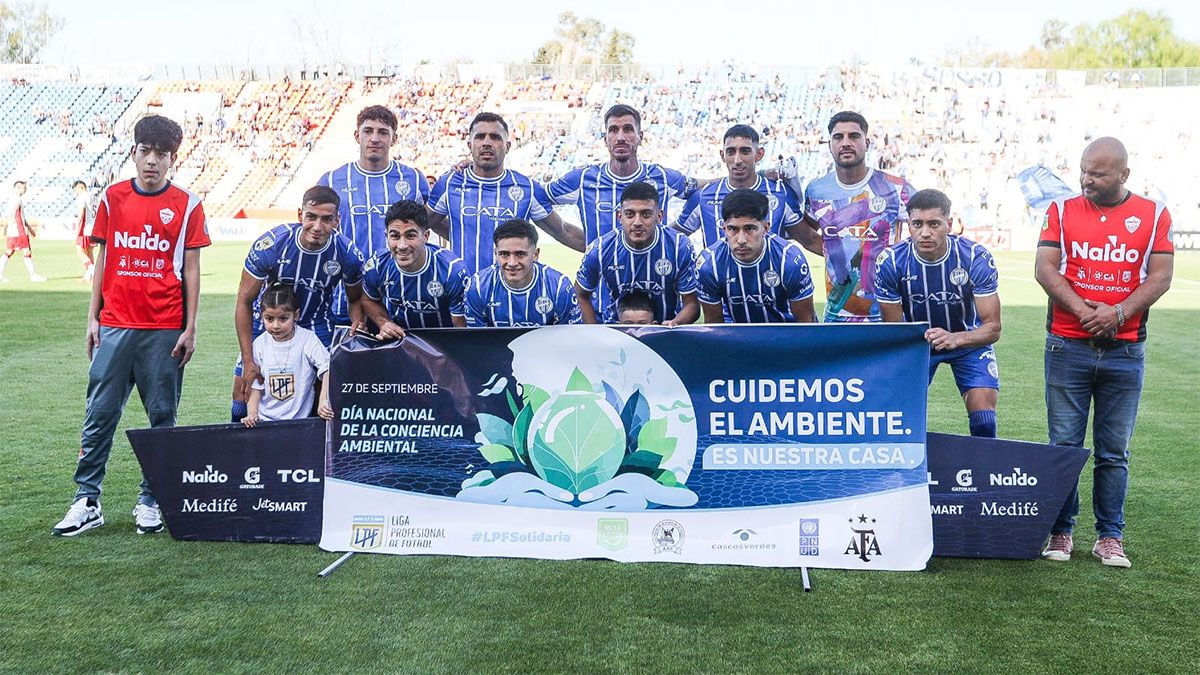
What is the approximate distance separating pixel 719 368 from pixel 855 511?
2.76 ft

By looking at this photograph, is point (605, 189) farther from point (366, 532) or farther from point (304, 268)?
point (366, 532)

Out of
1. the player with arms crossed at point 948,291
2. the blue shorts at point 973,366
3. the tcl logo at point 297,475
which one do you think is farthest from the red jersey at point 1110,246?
the tcl logo at point 297,475

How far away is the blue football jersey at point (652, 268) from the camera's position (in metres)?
5.96

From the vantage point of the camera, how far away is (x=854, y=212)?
6641 millimetres

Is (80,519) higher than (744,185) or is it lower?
lower

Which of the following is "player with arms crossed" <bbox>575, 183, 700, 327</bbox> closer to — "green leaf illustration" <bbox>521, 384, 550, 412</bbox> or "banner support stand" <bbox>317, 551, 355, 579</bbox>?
"green leaf illustration" <bbox>521, 384, 550, 412</bbox>

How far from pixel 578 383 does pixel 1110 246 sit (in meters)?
2.40

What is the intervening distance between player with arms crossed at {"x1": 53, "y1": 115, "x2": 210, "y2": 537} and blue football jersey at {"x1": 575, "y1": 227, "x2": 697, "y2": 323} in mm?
2078

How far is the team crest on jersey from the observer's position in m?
5.62

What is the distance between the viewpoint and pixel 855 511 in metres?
4.75

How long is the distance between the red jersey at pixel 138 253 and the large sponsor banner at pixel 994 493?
12.1 feet

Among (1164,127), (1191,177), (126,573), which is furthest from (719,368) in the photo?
(1164,127)

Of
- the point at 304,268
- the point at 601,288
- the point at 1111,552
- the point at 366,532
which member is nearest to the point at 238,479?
the point at 366,532

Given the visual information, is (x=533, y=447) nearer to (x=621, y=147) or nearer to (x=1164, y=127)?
(x=621, y=147)
